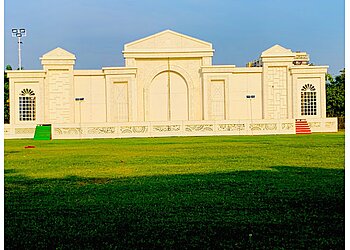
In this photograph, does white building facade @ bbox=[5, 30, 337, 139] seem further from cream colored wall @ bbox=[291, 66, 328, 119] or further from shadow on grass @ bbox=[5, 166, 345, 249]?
shadow on grass @ bbox=[5, 166, 345, 249]

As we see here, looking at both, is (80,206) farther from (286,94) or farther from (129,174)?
(286,94)

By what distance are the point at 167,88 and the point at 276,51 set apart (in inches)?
311

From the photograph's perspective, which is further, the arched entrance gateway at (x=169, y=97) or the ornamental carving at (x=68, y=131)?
the arched entrance gateway at (x=169, y=97)

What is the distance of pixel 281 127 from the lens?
3256cm

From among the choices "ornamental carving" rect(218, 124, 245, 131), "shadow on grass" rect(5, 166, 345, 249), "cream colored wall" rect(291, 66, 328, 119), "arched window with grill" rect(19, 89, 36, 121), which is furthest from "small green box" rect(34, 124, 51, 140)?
"shadow on grass" rect(5, 166, 345, 249)

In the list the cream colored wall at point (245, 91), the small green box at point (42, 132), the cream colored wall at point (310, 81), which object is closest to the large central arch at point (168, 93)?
the cream colored wall at point (245, 91)

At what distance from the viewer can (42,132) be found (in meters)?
33.2

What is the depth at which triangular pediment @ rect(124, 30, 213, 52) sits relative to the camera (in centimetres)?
3875

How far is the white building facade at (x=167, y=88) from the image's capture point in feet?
124

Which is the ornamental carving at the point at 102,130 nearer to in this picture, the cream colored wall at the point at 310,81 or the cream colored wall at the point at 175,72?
the cream colored wall at the point at 175,72

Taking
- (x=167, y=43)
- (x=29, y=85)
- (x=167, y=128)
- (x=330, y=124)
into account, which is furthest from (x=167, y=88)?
(x=330, y=124)

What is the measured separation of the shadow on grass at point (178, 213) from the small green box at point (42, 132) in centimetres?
2226

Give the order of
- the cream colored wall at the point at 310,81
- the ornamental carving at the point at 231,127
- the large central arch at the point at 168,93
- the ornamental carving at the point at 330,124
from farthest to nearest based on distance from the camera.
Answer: the large central arch at the point at 168,93 → the cream colored wall at the point at 310,81 → the ornamental carving at the point at 330,124 → the ornamental carving at the point at 231,127

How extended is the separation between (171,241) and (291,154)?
10.7m
